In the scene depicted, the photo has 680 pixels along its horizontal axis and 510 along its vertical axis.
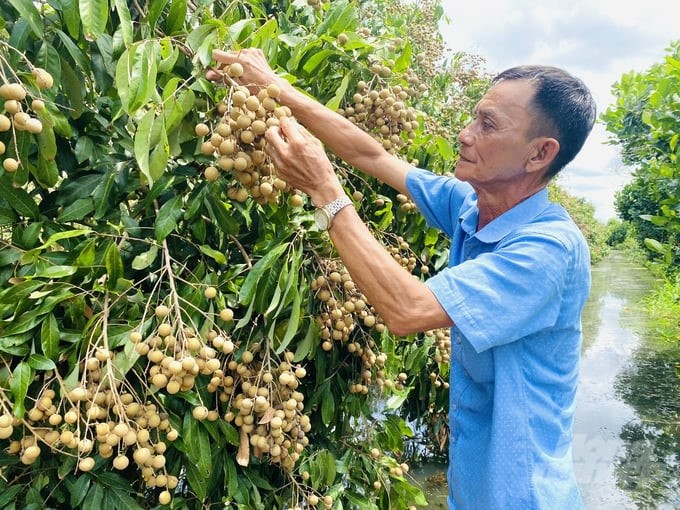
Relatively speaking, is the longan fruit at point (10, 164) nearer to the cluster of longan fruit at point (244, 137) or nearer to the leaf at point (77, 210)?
the leaf at point (77, 210)

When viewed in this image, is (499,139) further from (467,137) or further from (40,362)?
(40,362)

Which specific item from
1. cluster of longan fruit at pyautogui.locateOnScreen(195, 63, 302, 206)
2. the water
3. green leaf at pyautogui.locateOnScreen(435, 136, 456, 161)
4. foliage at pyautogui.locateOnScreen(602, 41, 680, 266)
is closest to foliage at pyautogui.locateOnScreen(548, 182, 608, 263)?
the water

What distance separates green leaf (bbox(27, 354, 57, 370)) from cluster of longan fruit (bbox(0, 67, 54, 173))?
343 millimetres

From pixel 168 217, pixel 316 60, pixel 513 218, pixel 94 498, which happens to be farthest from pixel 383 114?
pixel 94 498

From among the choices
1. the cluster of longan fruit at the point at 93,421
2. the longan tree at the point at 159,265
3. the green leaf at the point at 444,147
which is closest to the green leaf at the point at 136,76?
the longan tree at the point at 159,265

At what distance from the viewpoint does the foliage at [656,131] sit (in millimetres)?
3742

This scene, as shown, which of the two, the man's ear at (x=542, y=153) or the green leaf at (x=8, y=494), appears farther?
the man's ear at (x=542, y=153)

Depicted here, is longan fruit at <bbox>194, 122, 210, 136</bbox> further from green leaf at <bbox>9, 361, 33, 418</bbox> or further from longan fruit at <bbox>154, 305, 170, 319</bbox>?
green leaf at <bbox>9, 361, 33, 418</bbox>

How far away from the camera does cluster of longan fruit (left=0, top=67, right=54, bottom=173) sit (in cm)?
89

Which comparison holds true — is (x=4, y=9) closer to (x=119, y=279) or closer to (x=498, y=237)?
(x=119, y=279)

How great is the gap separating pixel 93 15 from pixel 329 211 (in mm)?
571

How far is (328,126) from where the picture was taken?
Result: 4.76 feet

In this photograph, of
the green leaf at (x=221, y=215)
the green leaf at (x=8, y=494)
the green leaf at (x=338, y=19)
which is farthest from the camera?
the green leaf at (x=338, y=19)

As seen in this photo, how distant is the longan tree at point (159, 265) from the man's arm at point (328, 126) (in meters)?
0.04
